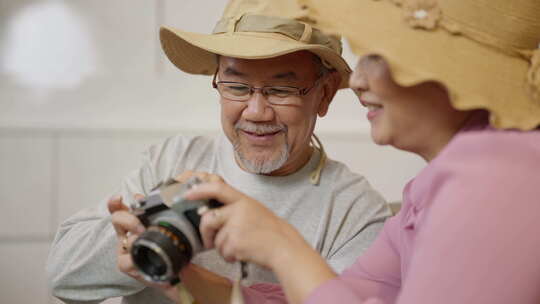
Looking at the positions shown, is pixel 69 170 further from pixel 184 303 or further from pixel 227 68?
pixel 184 303

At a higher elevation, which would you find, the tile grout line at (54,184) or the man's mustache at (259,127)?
the man's mustache at (259,127)

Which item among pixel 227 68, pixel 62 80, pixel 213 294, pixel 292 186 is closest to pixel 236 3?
pixel 227 68

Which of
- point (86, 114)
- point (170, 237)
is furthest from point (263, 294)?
point (86, 114)

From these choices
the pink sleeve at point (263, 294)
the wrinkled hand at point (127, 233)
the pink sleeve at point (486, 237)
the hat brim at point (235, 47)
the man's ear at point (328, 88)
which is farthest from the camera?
the man's ear at point (328, 88)

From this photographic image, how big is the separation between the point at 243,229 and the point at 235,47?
1.90ft

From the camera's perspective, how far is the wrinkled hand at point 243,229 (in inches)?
32.5

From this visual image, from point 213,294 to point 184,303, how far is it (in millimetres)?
156

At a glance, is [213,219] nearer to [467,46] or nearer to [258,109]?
[467,46]

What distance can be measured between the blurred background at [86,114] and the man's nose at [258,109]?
3.13 ft

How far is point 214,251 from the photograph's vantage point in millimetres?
1414

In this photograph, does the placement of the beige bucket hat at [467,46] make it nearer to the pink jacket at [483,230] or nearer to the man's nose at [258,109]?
the pink jacket at [483,230]

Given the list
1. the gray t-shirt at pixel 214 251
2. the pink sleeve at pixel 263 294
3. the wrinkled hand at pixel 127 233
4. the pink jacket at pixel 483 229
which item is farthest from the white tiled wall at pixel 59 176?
the pink jacket at pixel 483 229

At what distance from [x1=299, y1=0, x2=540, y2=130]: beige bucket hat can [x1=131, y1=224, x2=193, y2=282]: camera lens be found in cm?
34

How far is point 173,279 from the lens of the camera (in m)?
0.91
